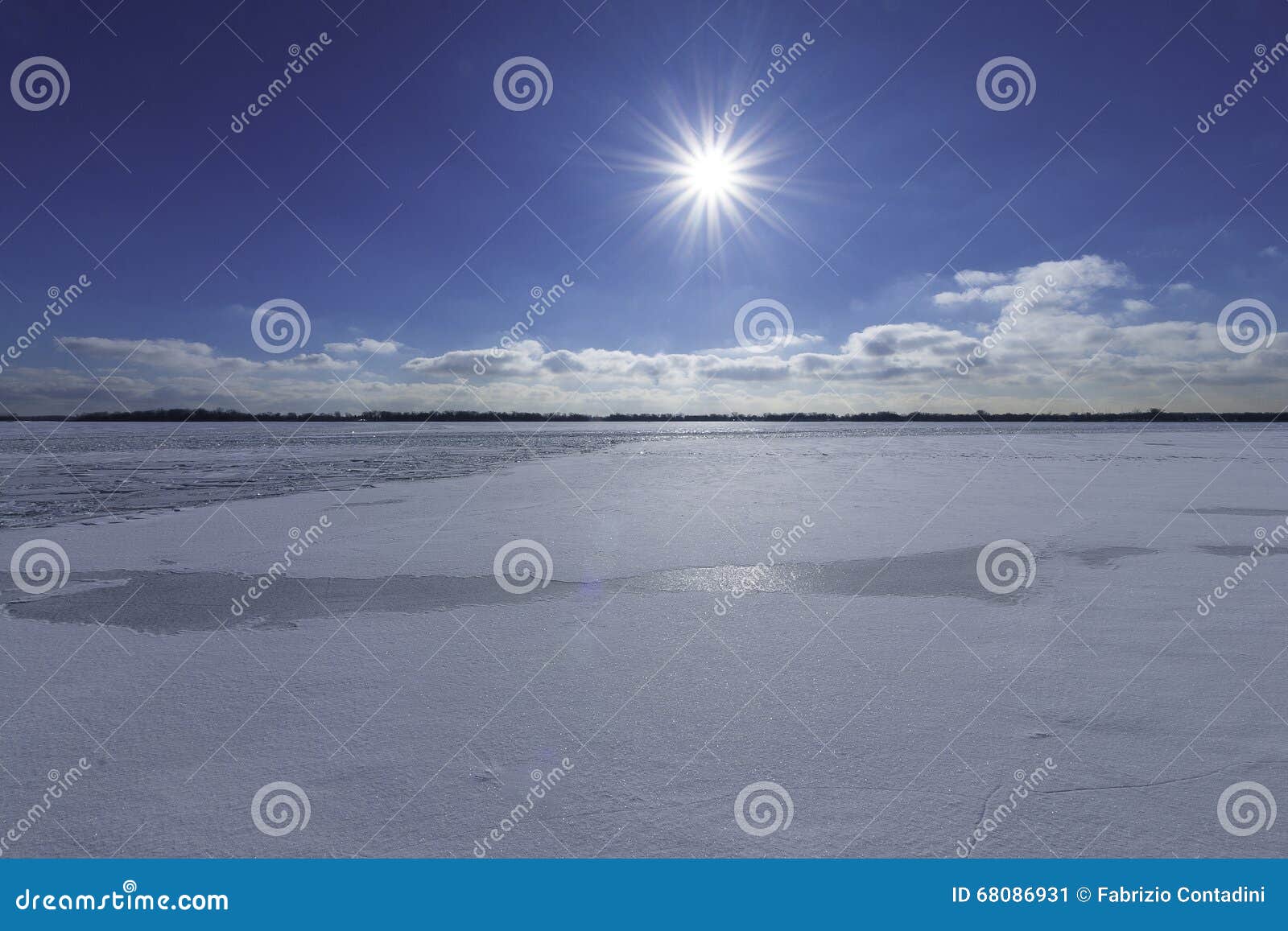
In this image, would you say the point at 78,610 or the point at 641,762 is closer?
the point at 641,762

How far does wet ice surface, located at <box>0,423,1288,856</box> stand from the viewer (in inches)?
77.3

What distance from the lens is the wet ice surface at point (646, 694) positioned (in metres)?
1.96

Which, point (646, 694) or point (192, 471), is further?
point (192, 471)

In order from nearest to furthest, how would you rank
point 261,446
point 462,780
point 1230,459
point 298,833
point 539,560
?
point 298,833
point 462,780
point 539,560
point 1230,459
point 261,446

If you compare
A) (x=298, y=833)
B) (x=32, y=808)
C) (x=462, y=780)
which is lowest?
(x=32, y=808)

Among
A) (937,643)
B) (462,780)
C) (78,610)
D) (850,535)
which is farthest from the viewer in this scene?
(850,535)

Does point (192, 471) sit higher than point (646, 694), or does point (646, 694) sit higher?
point (192, 471)

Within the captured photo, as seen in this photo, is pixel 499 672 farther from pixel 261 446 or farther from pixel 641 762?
pixel 261 446

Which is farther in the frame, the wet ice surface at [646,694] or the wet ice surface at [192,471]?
the wet ice surface at [192,471]

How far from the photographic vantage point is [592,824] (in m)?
1.95

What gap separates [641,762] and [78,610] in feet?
11.5

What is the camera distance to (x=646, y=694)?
9.12ft

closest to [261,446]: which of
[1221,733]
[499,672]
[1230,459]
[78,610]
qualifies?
[78,610]

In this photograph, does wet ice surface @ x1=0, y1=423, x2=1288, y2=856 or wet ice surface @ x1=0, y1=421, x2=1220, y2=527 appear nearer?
wet ice surface @ x1=0, y1=423, x2=1288, y2=856
